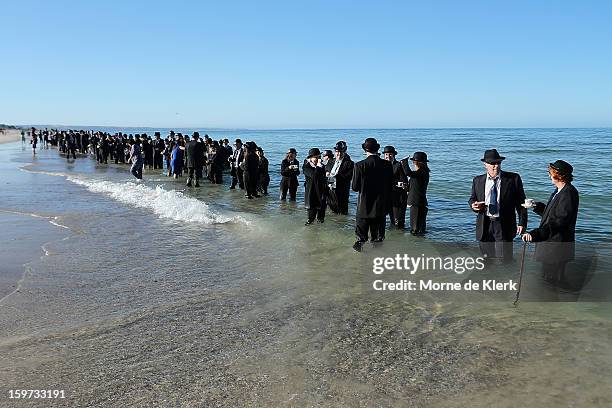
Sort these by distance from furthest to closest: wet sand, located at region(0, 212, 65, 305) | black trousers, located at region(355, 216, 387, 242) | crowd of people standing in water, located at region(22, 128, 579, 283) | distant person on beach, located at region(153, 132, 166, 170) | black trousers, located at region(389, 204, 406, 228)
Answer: distant person on beach, located at region(153, 132, 166, 170)
black trousers, located at region(389, 204, 406, 228)
black trousers, located at region(355, 216, 387, 242)
wet sand, located at region(0, 212, 65, 305)
crowd of people standing in water, located at region(22, 128, 579, 283)

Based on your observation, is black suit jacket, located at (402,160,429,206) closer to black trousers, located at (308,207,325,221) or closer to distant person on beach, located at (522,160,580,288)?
black trousers, located at (308,207,325,221)

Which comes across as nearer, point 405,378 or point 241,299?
point 405,378

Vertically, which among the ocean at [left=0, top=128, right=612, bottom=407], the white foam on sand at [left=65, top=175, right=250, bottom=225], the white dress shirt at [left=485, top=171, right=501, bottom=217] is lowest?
the ocean at [left=0, top=128, right=612, bottom=407]

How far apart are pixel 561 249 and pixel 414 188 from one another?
4.51m

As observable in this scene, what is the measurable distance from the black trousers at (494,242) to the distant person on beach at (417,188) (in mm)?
3269

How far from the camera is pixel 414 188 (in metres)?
9.98

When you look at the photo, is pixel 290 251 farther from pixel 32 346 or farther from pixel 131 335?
pixel 32 346

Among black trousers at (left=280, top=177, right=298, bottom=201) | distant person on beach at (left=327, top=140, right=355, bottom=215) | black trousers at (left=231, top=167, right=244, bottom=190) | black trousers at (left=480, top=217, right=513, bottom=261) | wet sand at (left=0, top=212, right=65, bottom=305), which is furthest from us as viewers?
black trousers at (left=231, top=167, right=244, bottom=190)

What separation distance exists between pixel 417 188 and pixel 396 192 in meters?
0.92

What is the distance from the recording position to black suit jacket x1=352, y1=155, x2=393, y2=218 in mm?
7848

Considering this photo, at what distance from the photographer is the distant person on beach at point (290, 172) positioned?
1400 centimetres

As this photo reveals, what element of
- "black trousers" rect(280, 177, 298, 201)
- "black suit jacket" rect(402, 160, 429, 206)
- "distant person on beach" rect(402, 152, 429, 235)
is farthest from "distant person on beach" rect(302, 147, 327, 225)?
"black trousers" rect(280, 177, 298, 201)

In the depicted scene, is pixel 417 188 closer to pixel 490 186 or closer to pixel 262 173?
pixel 490 186

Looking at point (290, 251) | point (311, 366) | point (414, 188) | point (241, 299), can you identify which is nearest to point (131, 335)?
point (241, 299)
